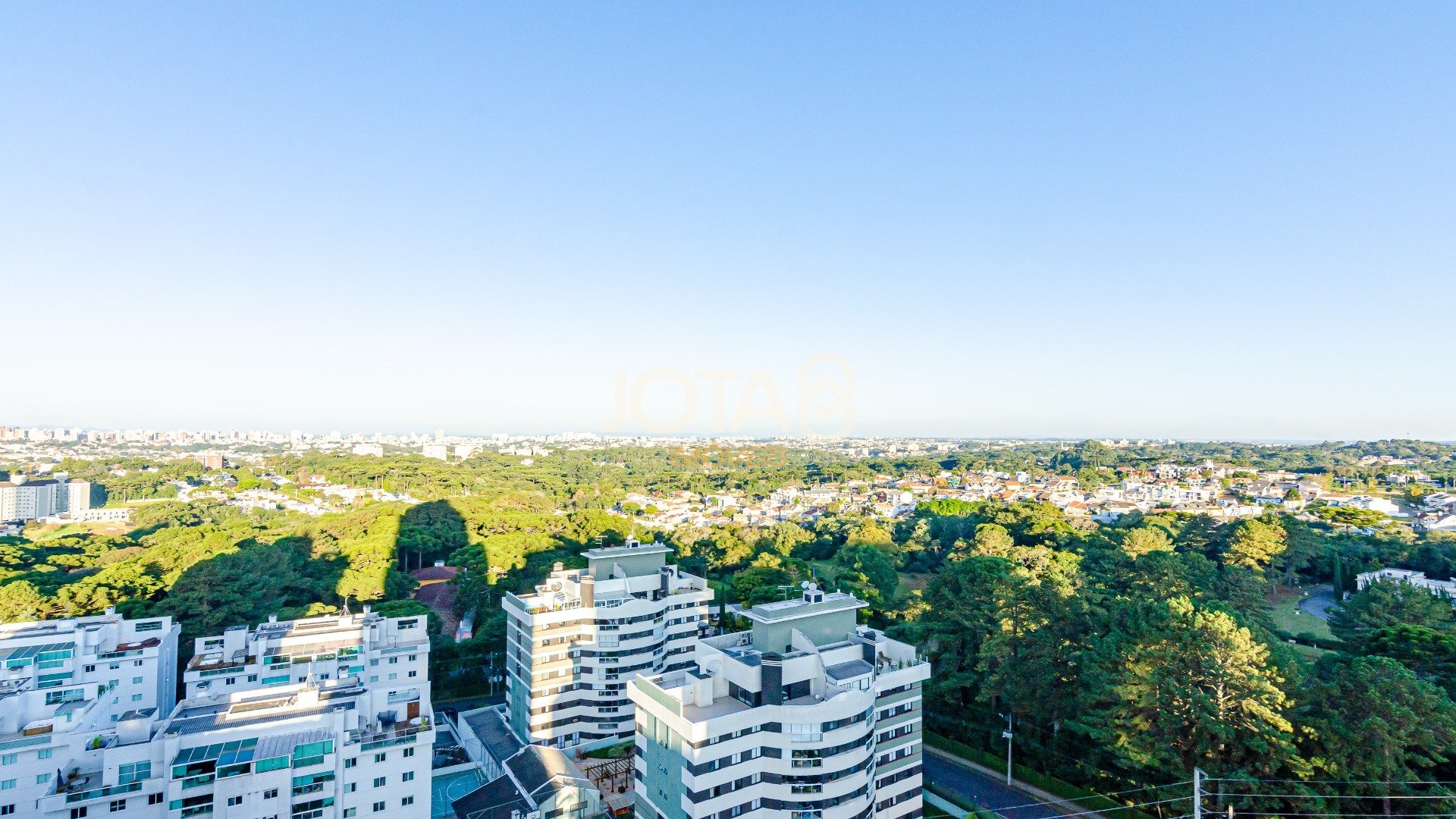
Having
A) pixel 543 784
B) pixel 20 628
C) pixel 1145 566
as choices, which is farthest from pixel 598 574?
pixel 1145 566

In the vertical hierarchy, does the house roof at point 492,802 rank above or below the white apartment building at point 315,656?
below

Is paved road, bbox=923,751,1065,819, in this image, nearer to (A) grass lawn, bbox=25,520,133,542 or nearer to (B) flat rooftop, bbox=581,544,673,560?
(B) flat rooftop, bbox=581,544,673,560

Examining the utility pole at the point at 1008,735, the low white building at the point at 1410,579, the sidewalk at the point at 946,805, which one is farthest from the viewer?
the low white building at the point at 1410,579

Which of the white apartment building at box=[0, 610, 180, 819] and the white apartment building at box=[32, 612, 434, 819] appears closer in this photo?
the white apartment building at box=[32, 612, 434, 819]

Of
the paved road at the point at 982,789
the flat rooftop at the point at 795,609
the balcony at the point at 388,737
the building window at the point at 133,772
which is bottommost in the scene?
the paved road at the point at 982,789

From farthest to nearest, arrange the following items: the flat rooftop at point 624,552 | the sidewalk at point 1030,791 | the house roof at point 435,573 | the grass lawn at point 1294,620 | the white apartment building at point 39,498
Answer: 1. the white apartment building at point 39,498
2. the house roof at point 435,573
3. the grass lawn at point 1294,620
4. the flat rooftop at point 624,552
5. the sidewalk at point 1030,791

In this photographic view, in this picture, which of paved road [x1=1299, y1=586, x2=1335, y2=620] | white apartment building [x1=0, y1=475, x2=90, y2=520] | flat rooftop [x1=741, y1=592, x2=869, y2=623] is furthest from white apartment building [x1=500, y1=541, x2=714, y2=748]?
white apartment building [x1=0, y1=475, x2=90, y2=520]

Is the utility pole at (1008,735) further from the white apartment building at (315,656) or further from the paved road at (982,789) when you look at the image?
the white apartment building at (315,656)

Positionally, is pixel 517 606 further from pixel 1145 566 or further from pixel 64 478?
pixel 64 478

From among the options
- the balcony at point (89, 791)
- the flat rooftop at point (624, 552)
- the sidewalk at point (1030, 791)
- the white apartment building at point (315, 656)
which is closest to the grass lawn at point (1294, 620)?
the sidewalk at point (1030, 791)
